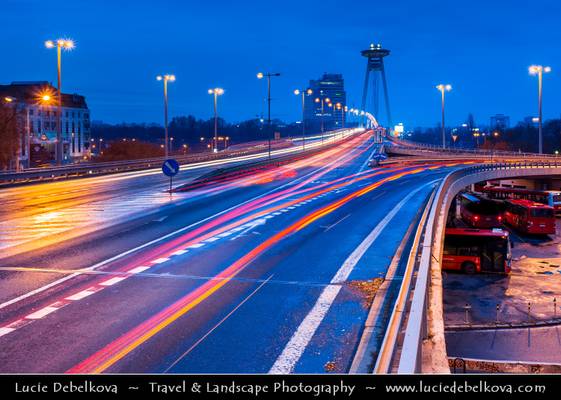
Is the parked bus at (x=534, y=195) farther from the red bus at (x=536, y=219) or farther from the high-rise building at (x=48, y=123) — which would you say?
the high-rise building at (x=48, y=123)

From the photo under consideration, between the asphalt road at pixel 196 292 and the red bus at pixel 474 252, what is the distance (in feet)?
54.3

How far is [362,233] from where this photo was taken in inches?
782

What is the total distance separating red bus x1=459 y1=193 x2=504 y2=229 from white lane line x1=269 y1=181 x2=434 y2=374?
39462 mm

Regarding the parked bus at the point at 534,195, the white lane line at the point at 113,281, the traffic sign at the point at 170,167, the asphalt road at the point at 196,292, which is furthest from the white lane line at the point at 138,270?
the parked bus at the point at 534,195

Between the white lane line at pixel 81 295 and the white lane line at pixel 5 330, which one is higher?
the white lane line at pixel 81 295

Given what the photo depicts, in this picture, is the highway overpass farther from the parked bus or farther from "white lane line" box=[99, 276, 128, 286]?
the parked bus

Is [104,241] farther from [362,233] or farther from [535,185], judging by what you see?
[535,185]

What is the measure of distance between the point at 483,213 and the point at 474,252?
15.5 metres

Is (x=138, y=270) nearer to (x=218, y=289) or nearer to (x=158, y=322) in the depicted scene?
(x=218, y=289)

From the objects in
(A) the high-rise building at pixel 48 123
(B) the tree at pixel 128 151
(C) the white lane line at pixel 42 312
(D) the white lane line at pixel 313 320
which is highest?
(A) the high-rise building at pixel 48 123
